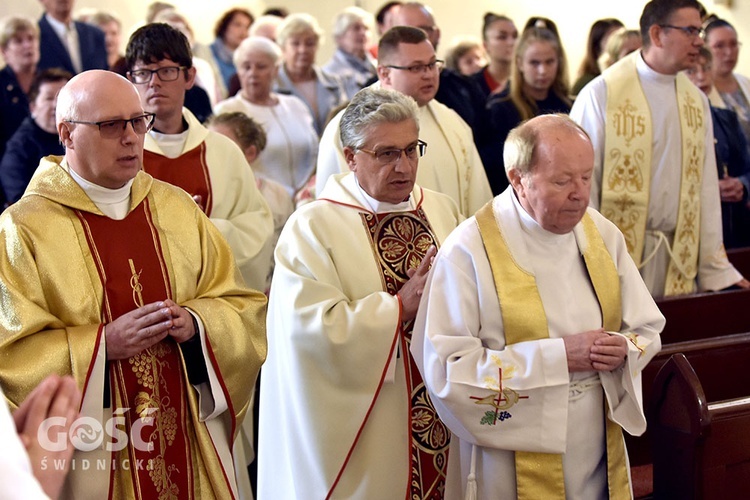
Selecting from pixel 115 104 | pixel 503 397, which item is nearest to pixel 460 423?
pixel 503 397

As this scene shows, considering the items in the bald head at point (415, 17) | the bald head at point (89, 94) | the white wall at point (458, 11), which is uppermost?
the white wall at point (458, 11)

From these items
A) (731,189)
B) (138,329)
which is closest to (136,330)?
(138,329)

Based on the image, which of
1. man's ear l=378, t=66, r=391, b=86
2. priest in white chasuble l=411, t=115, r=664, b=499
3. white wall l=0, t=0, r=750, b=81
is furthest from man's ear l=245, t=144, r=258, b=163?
white wall l=0, t=0, r=750, b=81

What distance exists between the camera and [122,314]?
3623mm

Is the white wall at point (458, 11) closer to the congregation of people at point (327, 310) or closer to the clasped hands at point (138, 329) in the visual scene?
the congregation of people at point (327, 310)

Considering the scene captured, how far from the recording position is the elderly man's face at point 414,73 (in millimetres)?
5410

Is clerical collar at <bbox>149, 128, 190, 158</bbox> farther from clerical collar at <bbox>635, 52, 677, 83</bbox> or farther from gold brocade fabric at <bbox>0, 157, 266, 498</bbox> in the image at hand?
clerical collar at <bbox>635, 52, 677, 83</bbox>

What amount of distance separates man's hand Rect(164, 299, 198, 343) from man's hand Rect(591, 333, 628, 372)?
136cm

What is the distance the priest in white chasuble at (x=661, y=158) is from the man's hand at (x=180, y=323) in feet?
9.76

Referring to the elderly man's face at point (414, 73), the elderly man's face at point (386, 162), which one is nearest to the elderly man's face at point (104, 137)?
the elderly man's face at point (386, 162)

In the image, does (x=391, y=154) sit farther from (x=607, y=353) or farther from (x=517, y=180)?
(x=607, y=353)

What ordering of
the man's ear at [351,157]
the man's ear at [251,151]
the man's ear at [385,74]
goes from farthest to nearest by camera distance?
the man's ear at [251,151] < the man's ear at [385,74] < the man's ear at [351,157]

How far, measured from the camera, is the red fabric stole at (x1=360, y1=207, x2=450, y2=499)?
421 centimetres

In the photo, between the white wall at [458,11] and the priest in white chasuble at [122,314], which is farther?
the white wall at [458,11]
